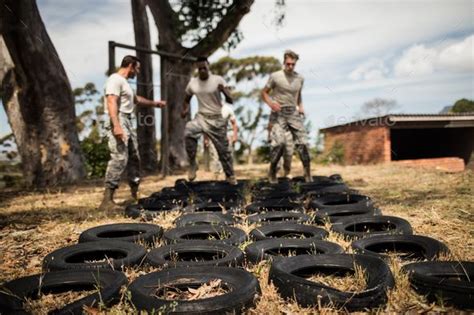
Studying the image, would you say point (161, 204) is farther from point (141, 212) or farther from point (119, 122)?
point (119, 122)

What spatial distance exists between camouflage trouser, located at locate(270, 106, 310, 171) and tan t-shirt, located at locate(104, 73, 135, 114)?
2801 mm

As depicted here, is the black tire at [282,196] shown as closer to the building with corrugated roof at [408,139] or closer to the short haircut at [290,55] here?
the short haircut at [290,55]


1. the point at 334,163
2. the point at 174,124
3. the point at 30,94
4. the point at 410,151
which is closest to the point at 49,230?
the point at 30,94

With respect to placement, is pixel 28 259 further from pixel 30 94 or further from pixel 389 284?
pixel 30 94

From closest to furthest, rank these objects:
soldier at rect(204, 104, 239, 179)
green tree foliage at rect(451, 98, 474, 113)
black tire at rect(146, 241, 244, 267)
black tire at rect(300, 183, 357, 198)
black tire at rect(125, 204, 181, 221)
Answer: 1. black tire at rect(146, 241, 244, 267)
2. black tire at rect(125, 204, 181, 221)
3. black tire at rect(300, 183, 357, 198)
4. soldier at rect(204, 104, 239, 179)
5. green tree foliage at rect(451, 98, 474, 113)

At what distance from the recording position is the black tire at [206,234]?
362 cm

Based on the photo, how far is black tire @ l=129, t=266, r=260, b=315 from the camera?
6.77 ft

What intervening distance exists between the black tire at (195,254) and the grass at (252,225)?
11cm

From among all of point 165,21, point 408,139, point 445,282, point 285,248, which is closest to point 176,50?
point 165,21

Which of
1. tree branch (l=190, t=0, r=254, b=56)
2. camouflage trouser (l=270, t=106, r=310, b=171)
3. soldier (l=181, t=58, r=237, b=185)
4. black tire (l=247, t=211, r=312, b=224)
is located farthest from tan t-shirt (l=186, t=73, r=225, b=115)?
tree branch (l=190, t=0, r=254, b=56)

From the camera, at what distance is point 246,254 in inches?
124

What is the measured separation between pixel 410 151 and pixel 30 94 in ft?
67.9

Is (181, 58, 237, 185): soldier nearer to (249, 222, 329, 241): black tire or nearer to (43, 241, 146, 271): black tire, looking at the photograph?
(249, 222, 329, 241): black tire

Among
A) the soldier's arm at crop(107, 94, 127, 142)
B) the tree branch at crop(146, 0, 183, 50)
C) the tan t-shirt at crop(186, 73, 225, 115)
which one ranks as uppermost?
the tree branch at crop(146, 0, 183, 50)
